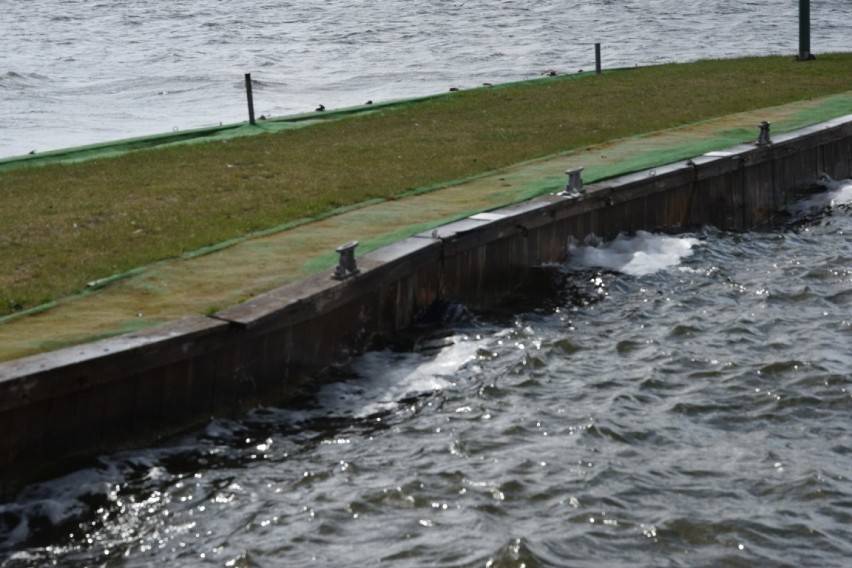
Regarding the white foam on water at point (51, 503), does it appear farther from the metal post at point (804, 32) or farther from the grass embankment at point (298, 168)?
the metal post at point (804, 32)

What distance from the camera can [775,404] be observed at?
10141 mm

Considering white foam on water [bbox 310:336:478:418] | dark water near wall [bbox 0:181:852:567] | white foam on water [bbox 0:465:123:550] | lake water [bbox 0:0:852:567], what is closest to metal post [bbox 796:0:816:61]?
lake water [bbox 0:0:852:567]

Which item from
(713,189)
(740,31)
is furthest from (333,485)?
(740,31)

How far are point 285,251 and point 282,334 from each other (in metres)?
1.87

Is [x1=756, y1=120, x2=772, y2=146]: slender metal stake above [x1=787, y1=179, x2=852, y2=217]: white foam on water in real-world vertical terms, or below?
above

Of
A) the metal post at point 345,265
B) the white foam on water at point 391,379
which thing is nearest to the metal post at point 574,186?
the white foam on water at point 391,379

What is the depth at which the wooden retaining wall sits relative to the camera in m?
8.17

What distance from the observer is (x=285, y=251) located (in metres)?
11.6

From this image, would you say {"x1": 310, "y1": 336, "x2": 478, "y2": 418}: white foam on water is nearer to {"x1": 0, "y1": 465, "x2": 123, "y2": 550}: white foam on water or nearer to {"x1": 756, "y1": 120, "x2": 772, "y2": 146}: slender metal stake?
{"x1": 0, "y1": 465, "x2": 123, "y2": 550}: white foam on water

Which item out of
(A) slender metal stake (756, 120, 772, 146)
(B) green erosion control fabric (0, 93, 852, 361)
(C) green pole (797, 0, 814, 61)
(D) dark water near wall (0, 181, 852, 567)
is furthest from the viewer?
(C) green pole (797, 0, 814, 61)

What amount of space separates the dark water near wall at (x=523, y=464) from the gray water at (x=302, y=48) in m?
15.4

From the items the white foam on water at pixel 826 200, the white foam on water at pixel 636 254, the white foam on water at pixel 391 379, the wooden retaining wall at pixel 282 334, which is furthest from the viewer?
the white foam on water at pixel 826 200

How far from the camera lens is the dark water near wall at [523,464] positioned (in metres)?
7.73

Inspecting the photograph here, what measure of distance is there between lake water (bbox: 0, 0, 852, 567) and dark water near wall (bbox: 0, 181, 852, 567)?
0.7 inches
